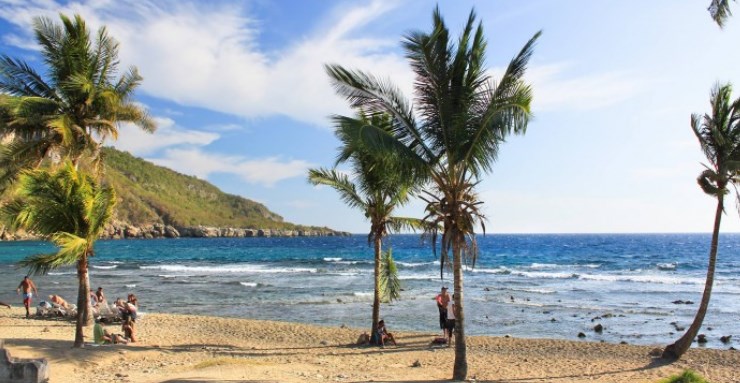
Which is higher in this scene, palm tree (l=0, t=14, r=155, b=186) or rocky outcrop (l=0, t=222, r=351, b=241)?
palm tree (l=0, t=14, r=155, b=186)

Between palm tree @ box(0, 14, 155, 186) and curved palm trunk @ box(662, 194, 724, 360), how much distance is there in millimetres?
15846

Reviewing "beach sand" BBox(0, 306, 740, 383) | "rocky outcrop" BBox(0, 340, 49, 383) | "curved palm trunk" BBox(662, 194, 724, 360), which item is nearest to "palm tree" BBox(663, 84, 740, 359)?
"curved palm trunk" BBox(662, 194, 724, 360)

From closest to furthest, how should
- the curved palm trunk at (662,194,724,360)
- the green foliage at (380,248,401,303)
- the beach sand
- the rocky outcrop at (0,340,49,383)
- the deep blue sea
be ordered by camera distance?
the rocky outcrop at (0,340,49,383)
the beach sand
the curved palm trunk at (662,194,724,360)
the green foliage at (380,248,401,303)
the deep blue sea

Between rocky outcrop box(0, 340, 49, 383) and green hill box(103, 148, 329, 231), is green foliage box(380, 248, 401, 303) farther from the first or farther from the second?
green hill box(103, 148, 329, 231)

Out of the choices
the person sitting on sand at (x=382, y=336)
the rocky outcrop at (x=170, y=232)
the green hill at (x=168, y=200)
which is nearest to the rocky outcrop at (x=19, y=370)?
the person sitting on sand at (x=382, y=336)

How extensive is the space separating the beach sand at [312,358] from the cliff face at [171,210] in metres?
115

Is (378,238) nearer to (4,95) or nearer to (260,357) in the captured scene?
(260,357)

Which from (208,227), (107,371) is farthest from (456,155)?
(208,227)

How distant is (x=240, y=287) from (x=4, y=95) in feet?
76.0

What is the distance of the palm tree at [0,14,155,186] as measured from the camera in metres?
15.4

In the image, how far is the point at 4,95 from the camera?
15.1 metres

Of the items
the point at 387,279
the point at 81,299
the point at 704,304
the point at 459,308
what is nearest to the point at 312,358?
the point at 387,279

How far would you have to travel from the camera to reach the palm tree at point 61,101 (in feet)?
50.4

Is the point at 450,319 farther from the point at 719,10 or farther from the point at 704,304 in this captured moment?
the point at 719,10
